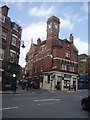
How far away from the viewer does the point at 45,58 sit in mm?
59688

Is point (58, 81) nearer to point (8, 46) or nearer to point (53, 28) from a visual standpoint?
point (53, 28)

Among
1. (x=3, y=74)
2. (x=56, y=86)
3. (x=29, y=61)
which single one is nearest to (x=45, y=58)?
(x=56, y=86)

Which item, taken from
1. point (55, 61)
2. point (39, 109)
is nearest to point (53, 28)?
point (55, 61)

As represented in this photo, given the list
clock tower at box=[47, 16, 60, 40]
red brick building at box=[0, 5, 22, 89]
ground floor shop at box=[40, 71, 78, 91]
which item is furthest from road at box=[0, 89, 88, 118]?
clock tower at box=[47, 16, 60, 40]

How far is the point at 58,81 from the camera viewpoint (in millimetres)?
55688

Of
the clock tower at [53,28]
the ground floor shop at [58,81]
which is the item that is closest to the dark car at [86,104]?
the ground floor shop at [58,81]

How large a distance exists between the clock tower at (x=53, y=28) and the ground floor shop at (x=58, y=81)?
8991mm

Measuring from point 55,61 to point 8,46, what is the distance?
18.2 metres

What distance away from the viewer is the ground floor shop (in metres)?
54.7

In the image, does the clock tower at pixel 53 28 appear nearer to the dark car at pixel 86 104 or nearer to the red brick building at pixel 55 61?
the red brick building at pixel 55 61

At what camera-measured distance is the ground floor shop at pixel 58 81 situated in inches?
2155

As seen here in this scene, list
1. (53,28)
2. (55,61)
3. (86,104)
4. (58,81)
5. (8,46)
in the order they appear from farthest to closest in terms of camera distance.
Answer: (53,28) < (55,61) < (58,81) < (8,46) < (86,104)

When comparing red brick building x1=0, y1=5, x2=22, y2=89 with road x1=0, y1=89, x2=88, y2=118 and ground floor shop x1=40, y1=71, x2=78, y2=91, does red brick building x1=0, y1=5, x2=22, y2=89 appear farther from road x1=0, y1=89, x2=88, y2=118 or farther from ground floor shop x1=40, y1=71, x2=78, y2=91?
road x1=0, y1=89, x2=88, y2=118

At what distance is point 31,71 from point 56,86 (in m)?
17.6
